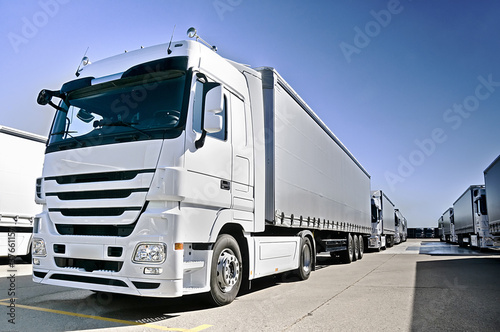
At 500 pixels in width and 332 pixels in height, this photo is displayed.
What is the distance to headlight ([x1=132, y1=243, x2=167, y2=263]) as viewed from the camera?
447 cm

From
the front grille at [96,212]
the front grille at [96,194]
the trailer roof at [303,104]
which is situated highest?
the trailer roof at [303,104]

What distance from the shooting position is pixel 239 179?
594cm

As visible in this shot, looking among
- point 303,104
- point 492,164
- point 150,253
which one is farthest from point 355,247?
point 150,253

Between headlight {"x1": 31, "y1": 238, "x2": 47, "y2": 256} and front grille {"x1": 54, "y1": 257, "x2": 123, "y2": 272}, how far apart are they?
26 centimetres

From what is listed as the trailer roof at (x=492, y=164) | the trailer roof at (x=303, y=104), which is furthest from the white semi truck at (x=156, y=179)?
the trailer roof at (x=492, y=164)

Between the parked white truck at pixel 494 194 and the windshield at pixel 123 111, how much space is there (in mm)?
13869

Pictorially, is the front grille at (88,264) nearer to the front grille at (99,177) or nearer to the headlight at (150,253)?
the headlight at (150,253)

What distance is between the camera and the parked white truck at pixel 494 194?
1493 cm

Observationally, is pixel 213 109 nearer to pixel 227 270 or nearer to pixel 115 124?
pixel 115 124

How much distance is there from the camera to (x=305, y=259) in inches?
355

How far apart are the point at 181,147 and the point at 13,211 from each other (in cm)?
800

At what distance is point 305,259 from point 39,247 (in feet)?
18.2

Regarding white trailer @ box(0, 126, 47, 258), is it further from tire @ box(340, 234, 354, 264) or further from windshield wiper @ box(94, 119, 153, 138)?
tire @ box(340, 234, 354, 264)

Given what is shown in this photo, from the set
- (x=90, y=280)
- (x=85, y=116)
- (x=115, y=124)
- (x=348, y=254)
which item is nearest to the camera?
(x=90, y=280)
